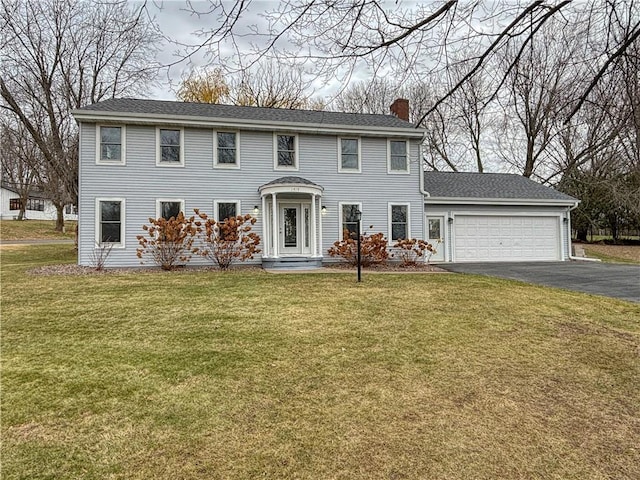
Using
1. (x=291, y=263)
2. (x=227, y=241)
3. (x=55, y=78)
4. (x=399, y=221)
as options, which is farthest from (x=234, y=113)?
(x=55, y=78)

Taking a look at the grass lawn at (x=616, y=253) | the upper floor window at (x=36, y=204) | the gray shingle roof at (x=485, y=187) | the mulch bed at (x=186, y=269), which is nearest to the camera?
the mulch bed at (x=186, y=269)

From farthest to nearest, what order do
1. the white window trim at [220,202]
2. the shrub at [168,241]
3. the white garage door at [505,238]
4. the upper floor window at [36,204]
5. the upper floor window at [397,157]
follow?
the upper floor window at [36,204]
the white garage door at [505,238]
the upper floor window at [397,157]
the white window trim at [220,202]
the shrub at [168,241]

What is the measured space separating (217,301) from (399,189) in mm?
Answer: 9451

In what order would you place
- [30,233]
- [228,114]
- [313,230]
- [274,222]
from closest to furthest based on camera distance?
[274,222] < [313,230] < [228,114] < [30,233]

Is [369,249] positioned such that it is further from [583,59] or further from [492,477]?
[492,477]

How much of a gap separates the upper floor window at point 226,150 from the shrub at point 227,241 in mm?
1839

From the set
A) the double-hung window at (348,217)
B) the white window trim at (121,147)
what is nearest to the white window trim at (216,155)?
the white window trim at (121,147)

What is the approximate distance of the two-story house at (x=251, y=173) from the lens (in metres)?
12.5

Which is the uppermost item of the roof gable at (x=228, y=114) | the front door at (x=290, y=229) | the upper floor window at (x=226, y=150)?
the roof gable at (x=228, y=114)

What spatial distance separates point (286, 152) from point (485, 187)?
28.6 feet

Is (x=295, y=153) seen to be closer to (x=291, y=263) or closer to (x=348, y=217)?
(x=348, y=217)

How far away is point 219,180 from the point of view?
13352mm

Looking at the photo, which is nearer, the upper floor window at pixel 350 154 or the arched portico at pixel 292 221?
the arched portico at pixel 292 221

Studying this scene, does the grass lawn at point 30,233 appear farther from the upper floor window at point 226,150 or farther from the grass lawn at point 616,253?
the grass lawn at point 616,253
